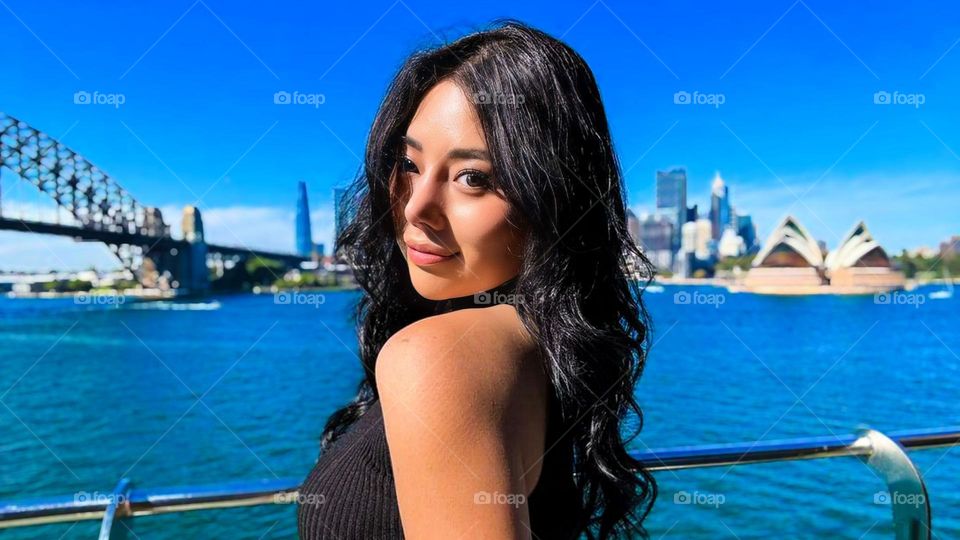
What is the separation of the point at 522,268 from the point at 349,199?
0.62m

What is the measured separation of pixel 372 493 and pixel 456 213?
0.39 metres

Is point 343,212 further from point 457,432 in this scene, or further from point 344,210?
point 457,432

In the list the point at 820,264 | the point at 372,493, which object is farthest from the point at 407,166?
the point at 820,264

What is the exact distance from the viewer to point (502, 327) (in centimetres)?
82

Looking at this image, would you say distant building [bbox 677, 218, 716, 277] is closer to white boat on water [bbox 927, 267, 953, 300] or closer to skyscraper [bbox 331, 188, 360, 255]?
white boat on water [bbox 927, 267, 953, 300]

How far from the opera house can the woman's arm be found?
46.8 meters

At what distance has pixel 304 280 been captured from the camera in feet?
126

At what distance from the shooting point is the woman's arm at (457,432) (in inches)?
27.5

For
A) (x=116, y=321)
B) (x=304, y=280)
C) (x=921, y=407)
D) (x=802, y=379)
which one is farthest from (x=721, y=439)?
(x=116, y=321)

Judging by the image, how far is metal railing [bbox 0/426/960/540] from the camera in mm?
1342

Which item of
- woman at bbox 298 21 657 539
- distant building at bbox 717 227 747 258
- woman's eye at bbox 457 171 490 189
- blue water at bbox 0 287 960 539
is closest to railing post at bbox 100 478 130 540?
blue water at bbox 0 287 960 539

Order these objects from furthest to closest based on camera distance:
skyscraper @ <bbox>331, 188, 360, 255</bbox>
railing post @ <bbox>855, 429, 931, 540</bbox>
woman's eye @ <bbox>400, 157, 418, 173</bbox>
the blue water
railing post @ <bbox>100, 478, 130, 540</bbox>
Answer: the blue water < railing post @ <bbox>855, 429, 931, 540</bbox> < skyscraper @ <bbox>331, 188, 360, 255</bbox> < railing post @ <bbox>100, 478, 130, 540</bbox> < woman's eye @ <bbox>400, 157, 418, 173</bbox>

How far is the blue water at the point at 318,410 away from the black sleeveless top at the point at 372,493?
840mm

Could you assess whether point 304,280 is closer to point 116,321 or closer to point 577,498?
point 116,321
